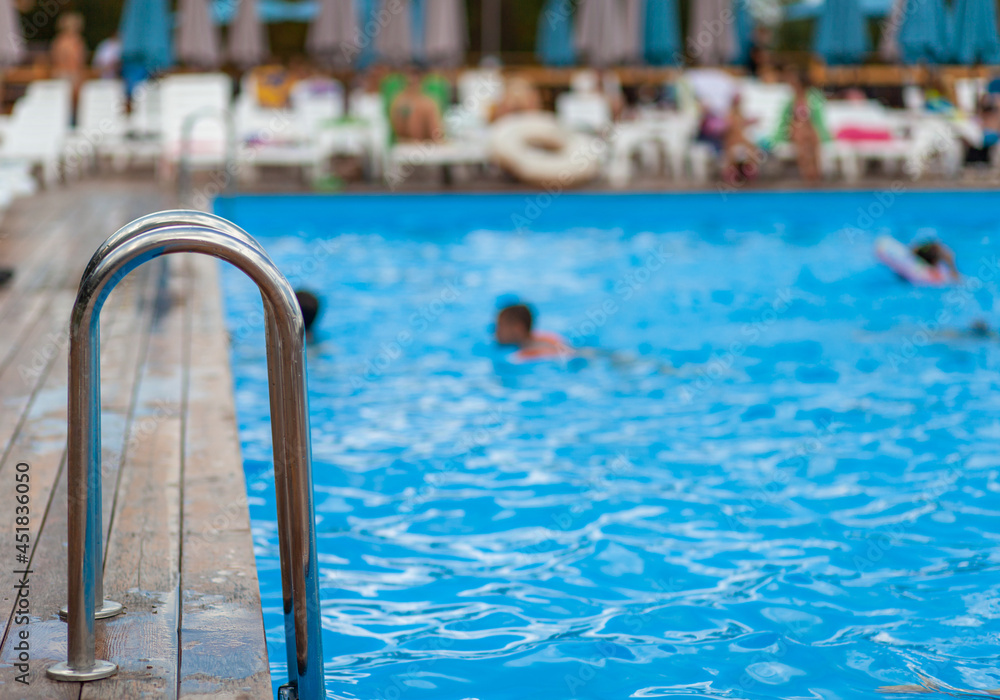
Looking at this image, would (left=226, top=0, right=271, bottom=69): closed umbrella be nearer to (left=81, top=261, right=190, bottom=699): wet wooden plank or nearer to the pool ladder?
(left=81, top=261, right=190, bottom=699): wet wooden plank

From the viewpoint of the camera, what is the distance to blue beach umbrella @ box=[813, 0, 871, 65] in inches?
540

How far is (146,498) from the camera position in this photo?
2.92 m

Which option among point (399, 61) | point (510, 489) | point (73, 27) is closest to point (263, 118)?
point (399, 61)

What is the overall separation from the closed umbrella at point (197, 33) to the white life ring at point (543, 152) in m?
3.87

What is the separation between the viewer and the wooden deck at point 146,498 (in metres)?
2.03

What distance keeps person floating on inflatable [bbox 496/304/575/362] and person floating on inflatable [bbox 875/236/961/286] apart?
124 inches

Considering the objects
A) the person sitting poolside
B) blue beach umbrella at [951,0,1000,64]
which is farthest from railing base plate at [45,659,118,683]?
blue beach umbrella at [951,0,1000,64]

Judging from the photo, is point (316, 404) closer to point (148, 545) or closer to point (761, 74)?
point (148, 545)

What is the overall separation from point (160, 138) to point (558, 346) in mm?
7723

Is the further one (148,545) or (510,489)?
(510,489)

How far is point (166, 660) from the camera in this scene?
203 centimetres

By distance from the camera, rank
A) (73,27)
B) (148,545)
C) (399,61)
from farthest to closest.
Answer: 1. (73,27)
2. (399,61)
3. (148,545)

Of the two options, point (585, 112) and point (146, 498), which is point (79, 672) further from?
point (585, 112)

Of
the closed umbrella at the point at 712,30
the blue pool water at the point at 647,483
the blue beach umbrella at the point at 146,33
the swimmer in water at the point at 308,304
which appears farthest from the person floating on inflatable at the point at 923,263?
the blue beach umbrella at the point at 146,33
